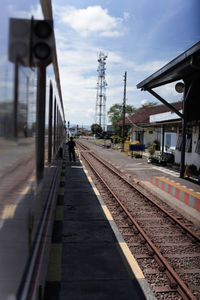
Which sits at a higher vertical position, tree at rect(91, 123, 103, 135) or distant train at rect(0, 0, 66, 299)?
tree at rect(91, 123, 103, 135)

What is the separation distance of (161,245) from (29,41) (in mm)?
4558

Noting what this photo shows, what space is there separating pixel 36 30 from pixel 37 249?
Answer: 5.39ft

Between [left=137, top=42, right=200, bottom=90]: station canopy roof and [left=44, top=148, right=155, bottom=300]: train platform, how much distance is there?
5983mm

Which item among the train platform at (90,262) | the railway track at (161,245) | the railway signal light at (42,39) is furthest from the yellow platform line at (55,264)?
the railway signal light at (42,39)

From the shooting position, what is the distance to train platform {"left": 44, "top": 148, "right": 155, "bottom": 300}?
348 cm

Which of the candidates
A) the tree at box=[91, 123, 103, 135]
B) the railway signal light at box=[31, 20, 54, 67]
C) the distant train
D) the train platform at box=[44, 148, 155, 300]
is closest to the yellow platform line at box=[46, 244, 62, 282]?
the train platform at box=[44, 148, 155, 300]

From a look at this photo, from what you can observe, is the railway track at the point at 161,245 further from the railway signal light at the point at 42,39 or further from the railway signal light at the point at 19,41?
the railway signal light at the point at 19,41

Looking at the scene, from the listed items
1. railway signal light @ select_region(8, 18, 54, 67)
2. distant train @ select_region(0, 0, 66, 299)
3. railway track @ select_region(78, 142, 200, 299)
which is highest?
railway signal light @ select_region(8, 18, 54, 67)

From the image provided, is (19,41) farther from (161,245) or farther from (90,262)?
(161,245)

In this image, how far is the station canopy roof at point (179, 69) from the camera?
9.45 m

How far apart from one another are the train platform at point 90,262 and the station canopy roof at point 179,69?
19.6ft

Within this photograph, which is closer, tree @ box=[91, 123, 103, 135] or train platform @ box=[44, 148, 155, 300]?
train platform @ box=[44, 148, 155, 300]

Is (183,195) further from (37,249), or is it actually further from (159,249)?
(37,249)

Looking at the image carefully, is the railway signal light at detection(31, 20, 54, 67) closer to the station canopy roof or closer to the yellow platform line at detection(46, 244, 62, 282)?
the yellow platform line at detection(46, 244, 62, 282)
